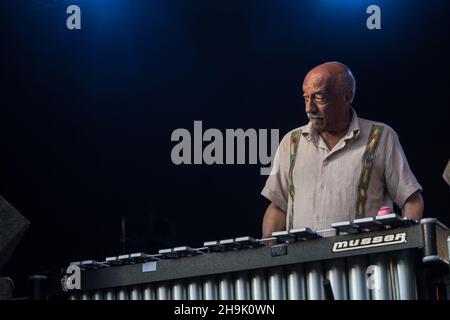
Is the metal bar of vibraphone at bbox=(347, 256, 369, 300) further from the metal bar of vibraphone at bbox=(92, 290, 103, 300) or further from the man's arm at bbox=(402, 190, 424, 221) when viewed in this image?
the metal bar of vibraphone at bbox=(92, 290, 103, 300)

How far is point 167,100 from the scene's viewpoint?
8.41m

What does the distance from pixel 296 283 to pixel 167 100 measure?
3325mm

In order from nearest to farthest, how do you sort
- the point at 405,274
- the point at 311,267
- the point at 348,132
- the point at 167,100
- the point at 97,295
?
the point at 405,274, the point at 311,267, the point at 97,295, the point at 348,132, the point at 167,100

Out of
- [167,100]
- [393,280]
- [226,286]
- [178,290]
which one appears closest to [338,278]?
[393,280]

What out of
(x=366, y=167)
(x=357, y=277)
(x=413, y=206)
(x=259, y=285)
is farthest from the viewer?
(x=366, y=167)

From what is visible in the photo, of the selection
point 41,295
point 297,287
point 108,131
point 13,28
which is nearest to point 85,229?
point 108,131

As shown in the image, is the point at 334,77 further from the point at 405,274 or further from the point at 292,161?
the point at 405,274

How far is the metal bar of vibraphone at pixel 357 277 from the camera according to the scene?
16.8 ft

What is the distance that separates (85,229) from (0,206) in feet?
10.6

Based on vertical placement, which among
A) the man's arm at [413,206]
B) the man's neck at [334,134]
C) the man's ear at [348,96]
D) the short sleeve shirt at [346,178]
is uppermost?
the man's ear at [348,96]

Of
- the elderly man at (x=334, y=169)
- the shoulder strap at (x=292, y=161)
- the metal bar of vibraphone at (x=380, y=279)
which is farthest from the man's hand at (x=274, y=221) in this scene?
the metal bar of vibraphone at (x=380, y=279)

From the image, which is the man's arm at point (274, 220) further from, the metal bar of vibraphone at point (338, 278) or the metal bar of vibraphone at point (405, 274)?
the metal bar of vibraphone at point (405, 274)

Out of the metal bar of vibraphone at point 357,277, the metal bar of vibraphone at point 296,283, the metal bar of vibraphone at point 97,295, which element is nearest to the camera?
the metal bar of vibraphone at point 357,277

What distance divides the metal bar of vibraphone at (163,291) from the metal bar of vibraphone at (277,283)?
516 millimetres
